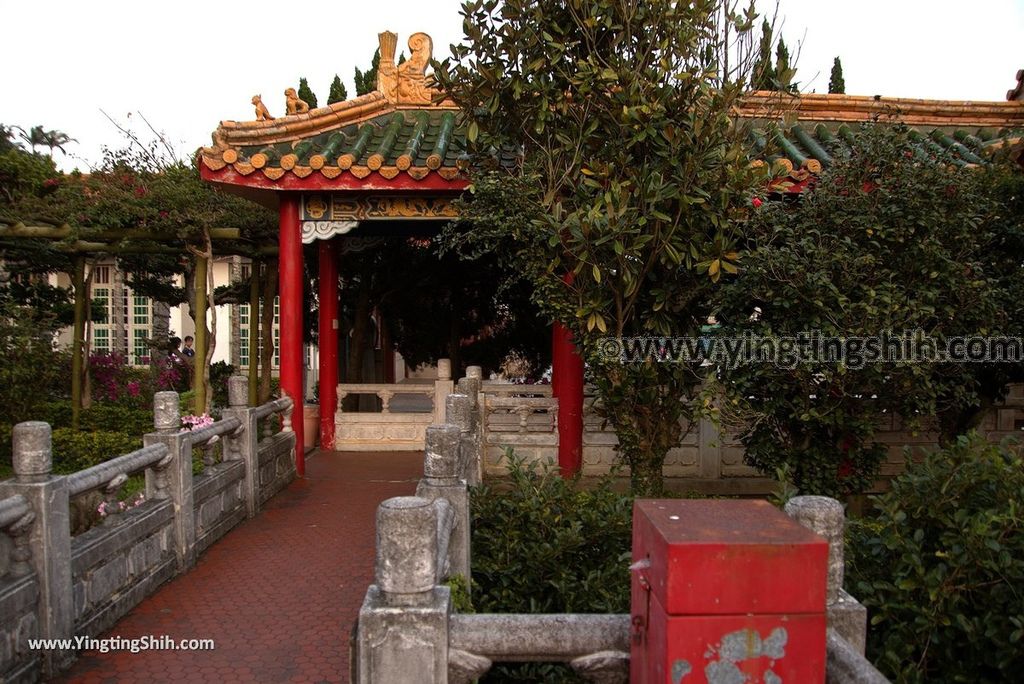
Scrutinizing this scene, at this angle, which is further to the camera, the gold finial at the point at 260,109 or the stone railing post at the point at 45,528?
the gold finial at the point at 260,109

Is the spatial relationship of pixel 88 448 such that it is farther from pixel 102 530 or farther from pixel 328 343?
pixel 102 530


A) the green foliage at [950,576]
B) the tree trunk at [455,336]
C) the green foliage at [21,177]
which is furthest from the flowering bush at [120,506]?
the tree trunk at [455,336]

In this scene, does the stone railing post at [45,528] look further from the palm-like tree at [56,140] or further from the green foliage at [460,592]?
the palm-like tree at [56,140]

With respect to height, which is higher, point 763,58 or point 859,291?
point 763,58

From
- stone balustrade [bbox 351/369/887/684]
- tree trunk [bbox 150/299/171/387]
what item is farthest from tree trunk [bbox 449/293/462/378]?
stone balustrade [bbox 351/369/887/684]

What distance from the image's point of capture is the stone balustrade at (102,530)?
3391mm

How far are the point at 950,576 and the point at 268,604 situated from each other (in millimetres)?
3727

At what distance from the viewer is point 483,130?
566 cm

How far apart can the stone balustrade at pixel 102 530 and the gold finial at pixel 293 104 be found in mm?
3488

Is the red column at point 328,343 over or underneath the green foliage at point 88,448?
over

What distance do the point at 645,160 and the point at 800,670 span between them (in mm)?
3843

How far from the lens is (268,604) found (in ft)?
15.3

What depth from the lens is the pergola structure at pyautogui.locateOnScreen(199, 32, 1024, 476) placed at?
7016 mm

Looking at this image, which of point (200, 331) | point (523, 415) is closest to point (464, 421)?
point (523, 415)
